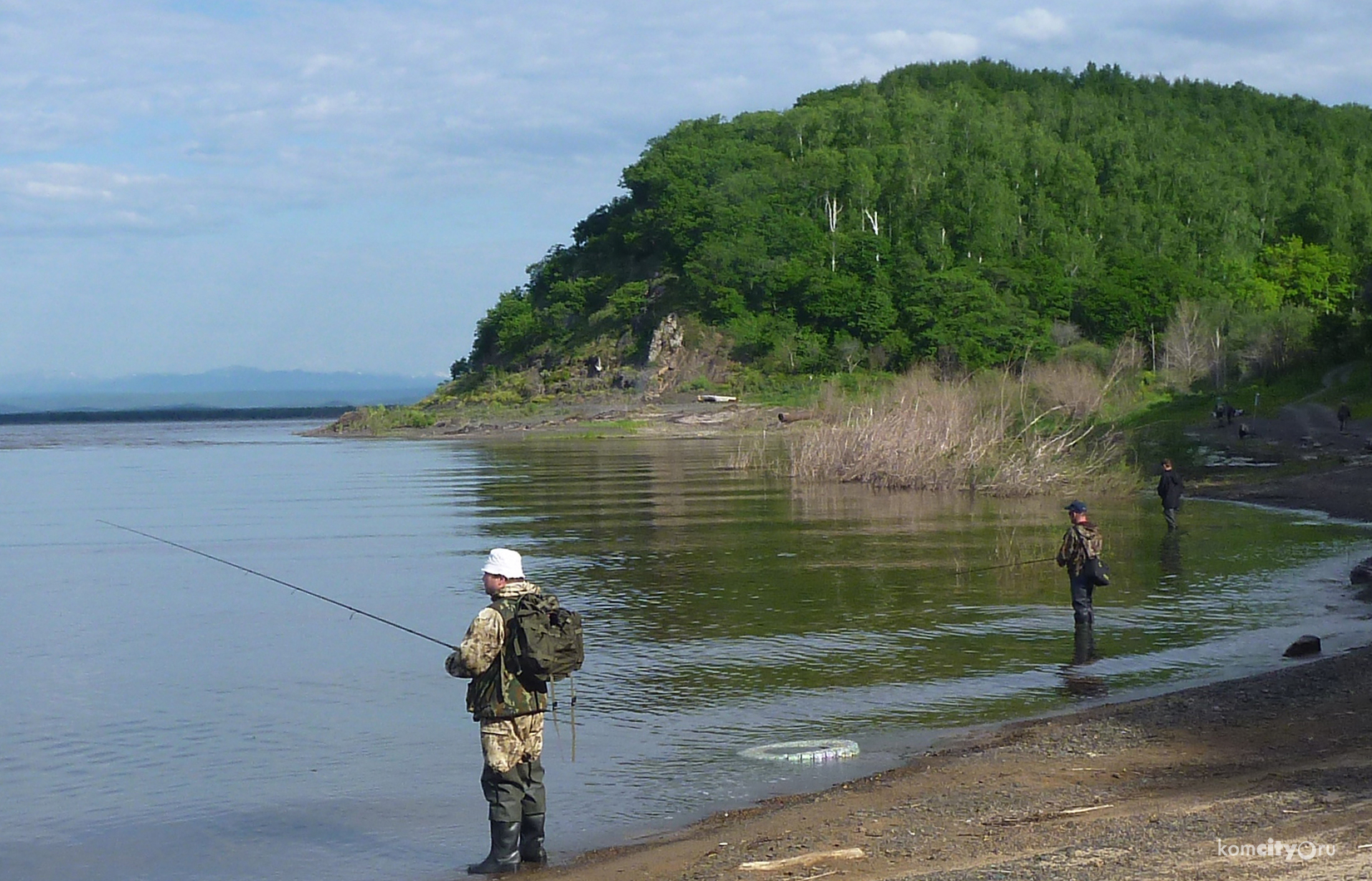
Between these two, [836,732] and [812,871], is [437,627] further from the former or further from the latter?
[812,871]

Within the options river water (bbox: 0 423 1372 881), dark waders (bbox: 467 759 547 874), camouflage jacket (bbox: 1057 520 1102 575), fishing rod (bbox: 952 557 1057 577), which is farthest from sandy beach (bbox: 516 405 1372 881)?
fishing rod (bbox: 952 557 1057 577)

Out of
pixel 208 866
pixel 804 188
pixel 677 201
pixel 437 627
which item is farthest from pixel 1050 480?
pixel 804 188

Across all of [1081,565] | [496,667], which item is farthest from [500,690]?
[1081,565]

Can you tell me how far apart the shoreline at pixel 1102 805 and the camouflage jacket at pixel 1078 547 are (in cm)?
345

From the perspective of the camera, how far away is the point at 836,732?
47.8ft

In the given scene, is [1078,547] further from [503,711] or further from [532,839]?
[503,711]

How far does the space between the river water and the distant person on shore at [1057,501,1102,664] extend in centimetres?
36

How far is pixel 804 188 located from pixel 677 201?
15.8 m

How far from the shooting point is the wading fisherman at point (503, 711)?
9.68 metres

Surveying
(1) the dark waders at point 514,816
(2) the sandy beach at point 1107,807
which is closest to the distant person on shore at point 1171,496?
(2) the sandy beach at point 1107,807

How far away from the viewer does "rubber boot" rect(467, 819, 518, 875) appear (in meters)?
10.1

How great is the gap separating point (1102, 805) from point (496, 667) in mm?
4432

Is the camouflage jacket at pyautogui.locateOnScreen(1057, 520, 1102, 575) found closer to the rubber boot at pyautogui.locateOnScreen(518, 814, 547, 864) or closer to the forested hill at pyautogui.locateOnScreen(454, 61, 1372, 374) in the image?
the rubber boot at pyautogui.locateOnScreen(518, 814, 547, 864)

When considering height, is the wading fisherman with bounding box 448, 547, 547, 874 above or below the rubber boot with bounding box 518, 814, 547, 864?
above
